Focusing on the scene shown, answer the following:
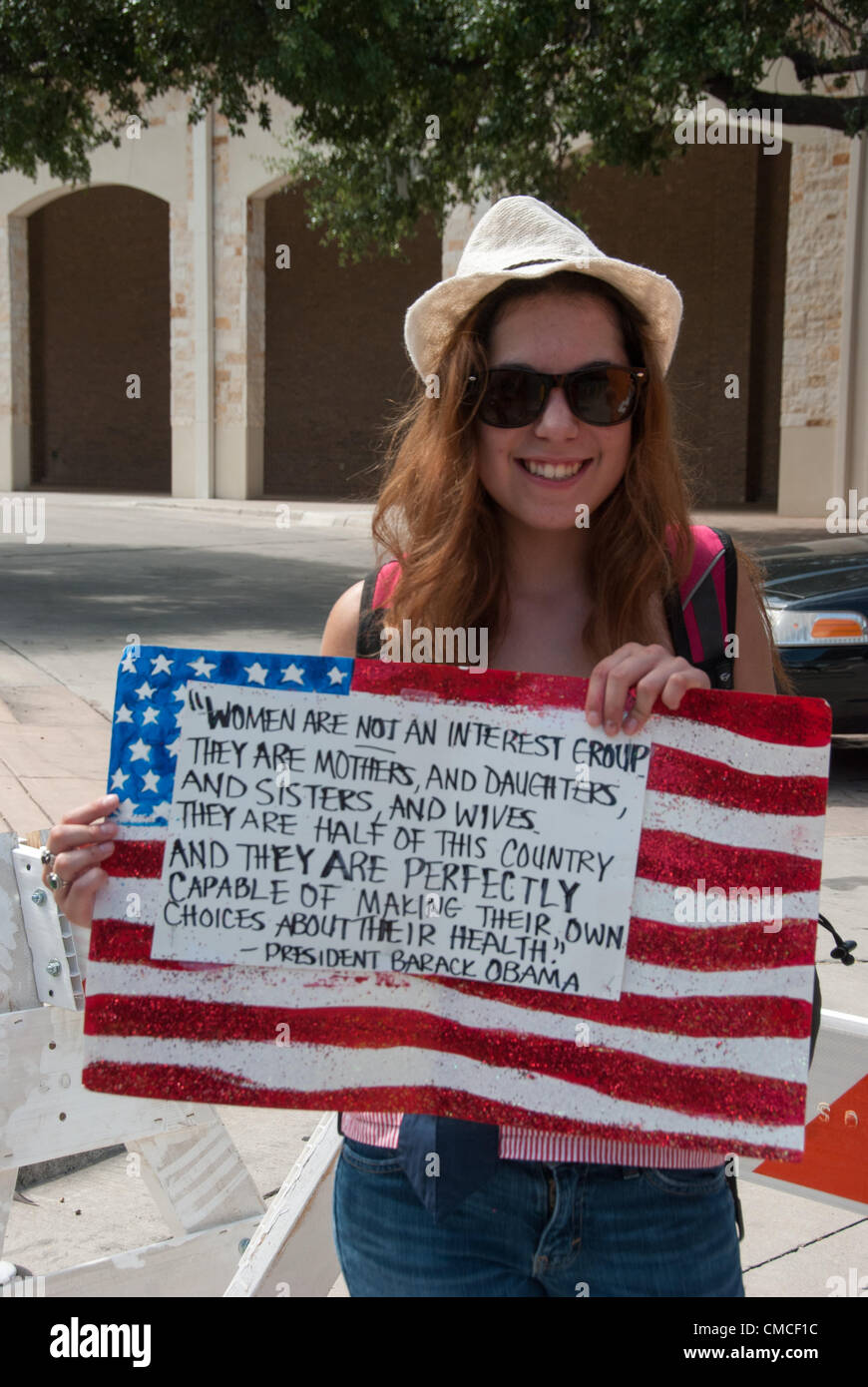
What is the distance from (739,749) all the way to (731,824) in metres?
0.09

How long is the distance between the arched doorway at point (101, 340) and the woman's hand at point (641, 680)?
108 ft

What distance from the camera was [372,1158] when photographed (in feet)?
5.64

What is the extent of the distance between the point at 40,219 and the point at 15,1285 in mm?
35699

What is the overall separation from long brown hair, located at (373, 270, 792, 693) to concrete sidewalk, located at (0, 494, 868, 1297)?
1919 millimetres

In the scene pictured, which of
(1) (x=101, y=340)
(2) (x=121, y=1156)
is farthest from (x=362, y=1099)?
(1) (x=101, y=340)

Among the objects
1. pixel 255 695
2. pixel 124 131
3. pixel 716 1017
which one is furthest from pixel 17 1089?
pixel 124 131

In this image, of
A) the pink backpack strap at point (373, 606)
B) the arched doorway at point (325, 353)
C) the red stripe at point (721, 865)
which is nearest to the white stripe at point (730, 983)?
the red stripe at point (721, 865)

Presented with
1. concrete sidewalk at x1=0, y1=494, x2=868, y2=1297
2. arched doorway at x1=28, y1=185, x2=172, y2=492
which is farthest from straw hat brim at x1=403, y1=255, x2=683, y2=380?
arched doorway at x1=28, y1=185, x2=172, y2=492

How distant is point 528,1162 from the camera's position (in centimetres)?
168

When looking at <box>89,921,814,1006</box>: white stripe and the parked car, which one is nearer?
<box>89,921,814,1006</box>: white stripe

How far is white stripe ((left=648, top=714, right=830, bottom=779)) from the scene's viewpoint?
1739mm

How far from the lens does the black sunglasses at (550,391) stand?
5.97 feet

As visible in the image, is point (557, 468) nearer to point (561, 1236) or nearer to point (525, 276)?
point (525, 276)

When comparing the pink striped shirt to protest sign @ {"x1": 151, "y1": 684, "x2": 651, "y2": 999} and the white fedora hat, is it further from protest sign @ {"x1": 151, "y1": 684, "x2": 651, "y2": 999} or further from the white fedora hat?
the white fedora hat
